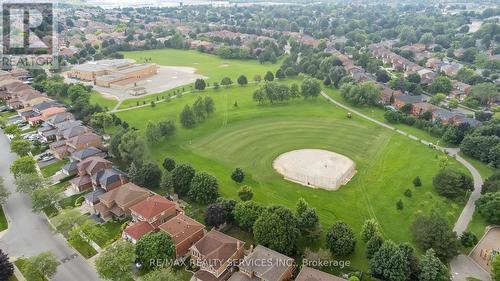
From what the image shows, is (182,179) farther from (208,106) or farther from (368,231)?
(208,106)

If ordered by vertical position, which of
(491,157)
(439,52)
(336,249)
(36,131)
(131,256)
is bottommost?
(36,131)

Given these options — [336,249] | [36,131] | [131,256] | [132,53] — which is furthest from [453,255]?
[132,53]

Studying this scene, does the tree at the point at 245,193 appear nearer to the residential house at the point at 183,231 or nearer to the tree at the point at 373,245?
the residential house at the point at 183,231

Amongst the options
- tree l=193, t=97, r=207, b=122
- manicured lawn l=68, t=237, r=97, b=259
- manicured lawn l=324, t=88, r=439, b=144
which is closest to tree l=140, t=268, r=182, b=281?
manicured lawn l=68, t=237, r=97, b=259

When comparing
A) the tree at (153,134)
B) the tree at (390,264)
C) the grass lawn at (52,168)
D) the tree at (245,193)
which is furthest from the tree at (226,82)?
the tree at (390,264)

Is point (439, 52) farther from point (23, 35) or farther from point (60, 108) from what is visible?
point (23, 35)

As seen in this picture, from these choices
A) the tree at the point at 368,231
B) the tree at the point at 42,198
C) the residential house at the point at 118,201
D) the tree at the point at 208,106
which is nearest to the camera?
the tree at the point at 368,231
